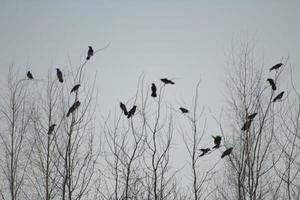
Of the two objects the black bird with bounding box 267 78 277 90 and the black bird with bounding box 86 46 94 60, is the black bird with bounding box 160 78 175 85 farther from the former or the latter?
the black bird with bounding box 267 78 277 90

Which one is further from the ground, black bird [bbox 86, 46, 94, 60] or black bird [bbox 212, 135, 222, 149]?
black bird [bbox 86, 46, 94, 60]

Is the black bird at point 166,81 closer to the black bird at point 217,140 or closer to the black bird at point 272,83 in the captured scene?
the black bird at point 217,140

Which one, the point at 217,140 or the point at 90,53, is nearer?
the point at 217,140

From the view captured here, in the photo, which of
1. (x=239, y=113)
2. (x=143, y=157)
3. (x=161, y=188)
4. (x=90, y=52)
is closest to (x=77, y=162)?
(x=143, y=157)

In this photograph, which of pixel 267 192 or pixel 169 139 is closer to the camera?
pixel 169 139

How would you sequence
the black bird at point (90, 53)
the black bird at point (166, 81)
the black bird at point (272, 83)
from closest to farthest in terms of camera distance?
the black bird at point (272, 83) < the black bird at point (90, 53) < the black bird at point (166, 81)

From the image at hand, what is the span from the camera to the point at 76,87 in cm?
→ 471

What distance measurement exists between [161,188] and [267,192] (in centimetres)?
470

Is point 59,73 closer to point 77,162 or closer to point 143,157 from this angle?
point 77,162

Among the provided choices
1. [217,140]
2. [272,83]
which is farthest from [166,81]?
[272,83]

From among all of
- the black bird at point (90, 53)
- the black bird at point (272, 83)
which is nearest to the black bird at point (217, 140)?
the black bird at point (272, 83)

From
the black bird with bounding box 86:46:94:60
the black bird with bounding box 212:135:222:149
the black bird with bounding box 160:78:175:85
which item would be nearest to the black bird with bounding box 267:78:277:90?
the black bird with bounding box 212:135:222:149

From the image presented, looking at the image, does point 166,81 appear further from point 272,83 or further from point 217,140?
point 272,83

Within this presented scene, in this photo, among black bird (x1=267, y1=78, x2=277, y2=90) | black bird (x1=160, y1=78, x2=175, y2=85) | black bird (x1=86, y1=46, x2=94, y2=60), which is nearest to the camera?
black bird (x1=267, y1=78, x2=277, y2=90)
